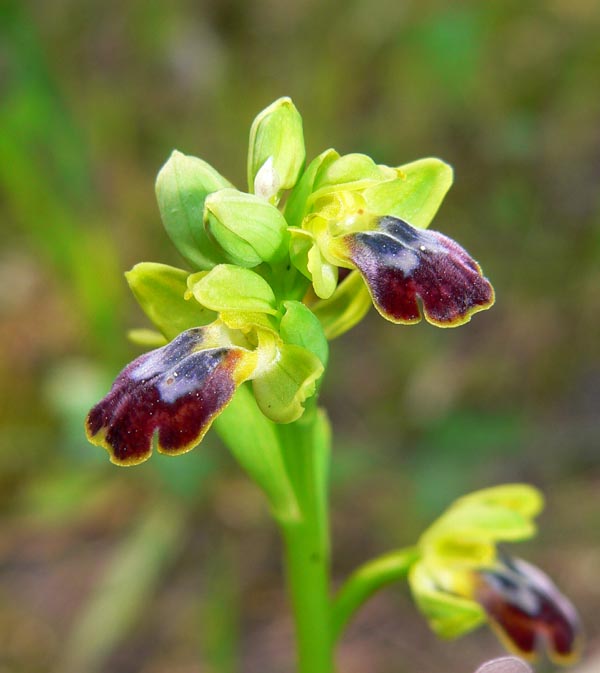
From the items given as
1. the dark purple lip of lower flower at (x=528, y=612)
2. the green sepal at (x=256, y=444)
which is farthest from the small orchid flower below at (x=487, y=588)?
the green sepal at (x=256, y=444)

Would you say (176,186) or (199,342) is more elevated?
(176,186)

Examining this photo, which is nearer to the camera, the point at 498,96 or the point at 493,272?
the point at 493,272

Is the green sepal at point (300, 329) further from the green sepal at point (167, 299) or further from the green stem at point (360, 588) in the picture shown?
the green stem at point (360, 588)

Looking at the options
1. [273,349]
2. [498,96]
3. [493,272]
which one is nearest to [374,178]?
[273,349]

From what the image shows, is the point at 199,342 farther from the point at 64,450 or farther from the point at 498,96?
the point at 498,96

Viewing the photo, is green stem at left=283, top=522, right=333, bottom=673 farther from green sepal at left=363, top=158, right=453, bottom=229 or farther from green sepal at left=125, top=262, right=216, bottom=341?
green sepal at left=363, top=158, right=453, bottom=229

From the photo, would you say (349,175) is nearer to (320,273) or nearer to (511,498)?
(320,273)

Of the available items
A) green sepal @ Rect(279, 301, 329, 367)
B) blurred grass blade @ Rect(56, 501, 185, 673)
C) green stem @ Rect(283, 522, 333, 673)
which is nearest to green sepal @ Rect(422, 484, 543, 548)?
green stem @ Rect(283, 522, 333, 673)
